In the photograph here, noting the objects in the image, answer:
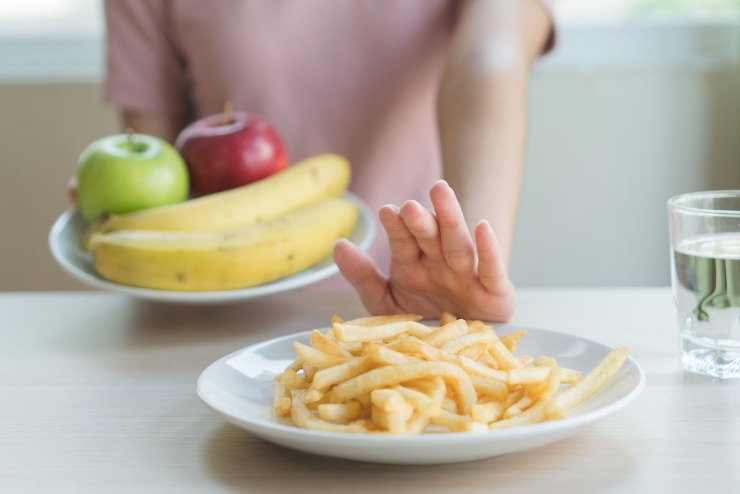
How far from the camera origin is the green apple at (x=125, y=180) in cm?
114

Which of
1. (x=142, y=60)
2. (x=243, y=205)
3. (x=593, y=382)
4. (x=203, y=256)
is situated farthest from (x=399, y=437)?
(x=142, y=60)

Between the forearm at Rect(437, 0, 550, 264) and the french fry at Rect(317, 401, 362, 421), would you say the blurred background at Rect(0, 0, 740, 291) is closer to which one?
the forearm at Rect(437, 0, 550, 264)

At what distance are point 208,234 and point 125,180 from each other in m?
0.17

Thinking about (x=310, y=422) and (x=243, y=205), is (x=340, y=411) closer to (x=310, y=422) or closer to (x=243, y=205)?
(x=310, y=422)

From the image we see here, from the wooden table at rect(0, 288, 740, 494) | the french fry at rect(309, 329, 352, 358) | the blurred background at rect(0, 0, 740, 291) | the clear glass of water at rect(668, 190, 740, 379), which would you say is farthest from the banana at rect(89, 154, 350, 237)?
the blurred background at rect(0, 0, 740, 291)

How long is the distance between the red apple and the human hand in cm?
32

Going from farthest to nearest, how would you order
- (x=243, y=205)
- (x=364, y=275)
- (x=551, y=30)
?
(x=551, y=30), (x=243, y=205), (x=364, y=275)

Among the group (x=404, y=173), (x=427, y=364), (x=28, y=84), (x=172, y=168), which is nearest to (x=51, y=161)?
(x=28, y=84)

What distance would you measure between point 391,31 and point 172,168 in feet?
1.74

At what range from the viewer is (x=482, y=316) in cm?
92

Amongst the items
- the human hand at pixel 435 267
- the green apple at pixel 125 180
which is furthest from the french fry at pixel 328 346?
the green apple at pixel 125 180

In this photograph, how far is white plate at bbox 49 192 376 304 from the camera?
1.02 meters

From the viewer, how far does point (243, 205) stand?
3.69 feet

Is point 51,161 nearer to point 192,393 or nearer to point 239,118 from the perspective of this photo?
point 239,118
